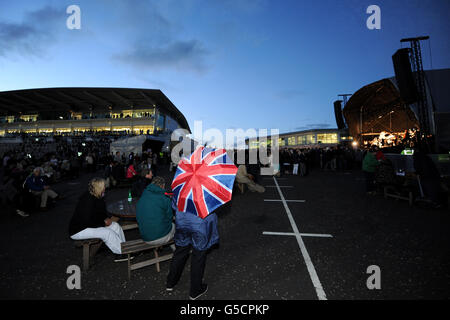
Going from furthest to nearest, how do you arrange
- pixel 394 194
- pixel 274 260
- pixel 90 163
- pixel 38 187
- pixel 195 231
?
pixel 90 163
pixel 394 194
pixel 38 187
pixel 274 260
pixel 195 231

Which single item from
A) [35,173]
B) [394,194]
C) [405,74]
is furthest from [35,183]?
[405,74]

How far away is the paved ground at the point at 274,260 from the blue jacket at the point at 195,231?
2.58ft

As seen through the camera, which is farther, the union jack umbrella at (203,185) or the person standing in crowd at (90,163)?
the person standing in crowd at (90,163)

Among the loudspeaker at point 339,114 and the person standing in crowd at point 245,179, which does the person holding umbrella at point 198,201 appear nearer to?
the person standing in crowd at point 245,179

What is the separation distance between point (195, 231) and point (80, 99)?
60322 millimetres

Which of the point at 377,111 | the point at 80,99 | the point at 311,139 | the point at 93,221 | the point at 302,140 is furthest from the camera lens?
the point at 302,140

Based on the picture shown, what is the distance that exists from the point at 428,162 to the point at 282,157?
11.6 m

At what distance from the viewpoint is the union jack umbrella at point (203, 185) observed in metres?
2.28

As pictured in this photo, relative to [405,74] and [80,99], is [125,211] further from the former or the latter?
[80,99]

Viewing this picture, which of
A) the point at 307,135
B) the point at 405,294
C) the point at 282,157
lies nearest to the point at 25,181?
the point at 405,294

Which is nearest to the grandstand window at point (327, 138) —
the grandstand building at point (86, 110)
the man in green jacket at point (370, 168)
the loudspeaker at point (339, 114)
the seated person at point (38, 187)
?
the loudspeaker at point (339, 114)

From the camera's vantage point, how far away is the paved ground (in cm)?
264

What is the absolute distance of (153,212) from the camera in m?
2.91

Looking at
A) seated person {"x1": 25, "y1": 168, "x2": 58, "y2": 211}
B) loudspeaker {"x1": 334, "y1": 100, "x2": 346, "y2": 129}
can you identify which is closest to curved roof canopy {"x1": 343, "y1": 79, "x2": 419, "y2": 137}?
loudspeaker {"x1": 334, "y1": 100, "x2": 346, "y2": 129}
